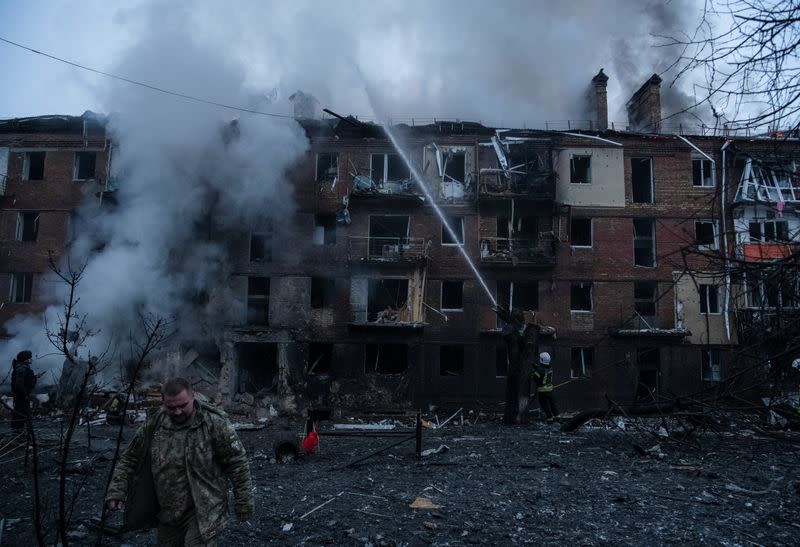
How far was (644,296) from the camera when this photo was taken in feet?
73.7

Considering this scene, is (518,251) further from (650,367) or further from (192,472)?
(192,472)

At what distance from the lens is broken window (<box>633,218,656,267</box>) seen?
73.7 feet

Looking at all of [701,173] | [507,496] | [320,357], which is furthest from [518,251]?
[507,496]

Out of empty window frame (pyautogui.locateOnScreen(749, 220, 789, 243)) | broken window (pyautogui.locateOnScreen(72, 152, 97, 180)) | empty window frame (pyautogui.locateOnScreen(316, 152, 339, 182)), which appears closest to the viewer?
empty window frame (pyautogui.locateOnScreen(749, 220, 789, 243))

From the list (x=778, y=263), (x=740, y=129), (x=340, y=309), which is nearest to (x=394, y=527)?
(x=778, y=263)

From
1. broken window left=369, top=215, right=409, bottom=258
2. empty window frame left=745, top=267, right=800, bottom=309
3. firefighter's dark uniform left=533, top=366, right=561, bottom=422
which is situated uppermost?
broken window left=369, top=215, right=409, bottom=258

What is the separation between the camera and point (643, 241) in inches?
894

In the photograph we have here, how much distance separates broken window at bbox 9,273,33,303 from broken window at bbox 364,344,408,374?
14.2m

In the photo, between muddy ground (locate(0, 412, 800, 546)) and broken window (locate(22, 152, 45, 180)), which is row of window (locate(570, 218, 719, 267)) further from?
broken window (locate(22, 152, 45, 180))

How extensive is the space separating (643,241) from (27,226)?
26.2 m

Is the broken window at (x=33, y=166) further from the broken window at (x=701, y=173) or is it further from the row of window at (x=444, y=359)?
the broken window at (x=701, y=173)

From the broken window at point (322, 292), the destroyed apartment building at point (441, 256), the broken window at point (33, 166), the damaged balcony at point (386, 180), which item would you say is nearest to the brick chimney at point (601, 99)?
the destroyed apartment building at point (441, 256)

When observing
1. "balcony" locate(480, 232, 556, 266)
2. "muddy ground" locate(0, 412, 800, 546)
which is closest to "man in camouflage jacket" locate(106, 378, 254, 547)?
"muddy ground" locate(0, 412, 800, 546)

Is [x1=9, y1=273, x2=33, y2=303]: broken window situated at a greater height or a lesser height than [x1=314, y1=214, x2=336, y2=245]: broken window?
lesser
